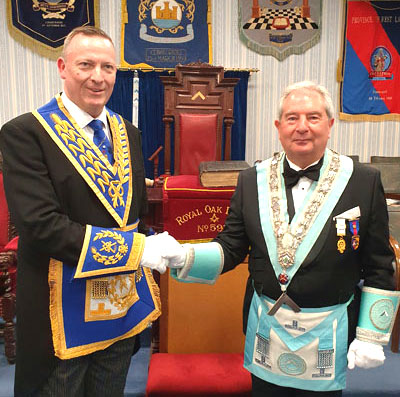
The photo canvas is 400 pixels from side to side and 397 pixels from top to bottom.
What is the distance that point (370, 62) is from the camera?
532 centimetres

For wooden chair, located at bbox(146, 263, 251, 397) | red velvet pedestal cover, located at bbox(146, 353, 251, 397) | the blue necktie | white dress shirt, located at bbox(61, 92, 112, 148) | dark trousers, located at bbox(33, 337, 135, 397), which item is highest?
white dress shirt, located at bbox(61, 92, 112, 148)

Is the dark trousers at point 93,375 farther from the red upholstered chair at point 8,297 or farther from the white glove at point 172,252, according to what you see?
the red upholstered chair at point 8,297

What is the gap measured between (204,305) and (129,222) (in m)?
1.03

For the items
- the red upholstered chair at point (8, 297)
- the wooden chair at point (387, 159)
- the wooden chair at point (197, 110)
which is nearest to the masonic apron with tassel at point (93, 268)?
the red upholstered chair at point (8, 297)

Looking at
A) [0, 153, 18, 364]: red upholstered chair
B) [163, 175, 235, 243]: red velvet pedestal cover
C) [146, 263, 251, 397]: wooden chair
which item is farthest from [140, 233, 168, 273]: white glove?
[0, 153, 18, 364]: red upholstered chair

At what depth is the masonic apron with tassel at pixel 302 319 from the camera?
1389 millimetres

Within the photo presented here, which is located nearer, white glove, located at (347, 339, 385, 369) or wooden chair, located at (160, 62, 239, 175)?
white glove, located at (347, 339, 385, 369)

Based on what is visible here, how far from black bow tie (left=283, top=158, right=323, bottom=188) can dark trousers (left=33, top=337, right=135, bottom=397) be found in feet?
2.60

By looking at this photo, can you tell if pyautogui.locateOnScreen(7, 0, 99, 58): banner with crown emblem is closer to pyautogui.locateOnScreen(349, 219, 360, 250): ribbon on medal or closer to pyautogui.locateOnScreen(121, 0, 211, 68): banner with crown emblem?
pyautogui.locateOnScreen(121, 0, 211, 68): banner with crown emblem

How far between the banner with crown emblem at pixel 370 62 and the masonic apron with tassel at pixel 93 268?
4.66 m

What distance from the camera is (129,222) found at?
148cm

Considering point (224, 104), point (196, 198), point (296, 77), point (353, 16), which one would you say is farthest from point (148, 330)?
point (353, 16)

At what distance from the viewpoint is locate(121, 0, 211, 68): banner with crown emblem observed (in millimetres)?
5148

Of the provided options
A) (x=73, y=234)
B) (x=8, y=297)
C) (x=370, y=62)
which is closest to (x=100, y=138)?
(x=73, y=234)
